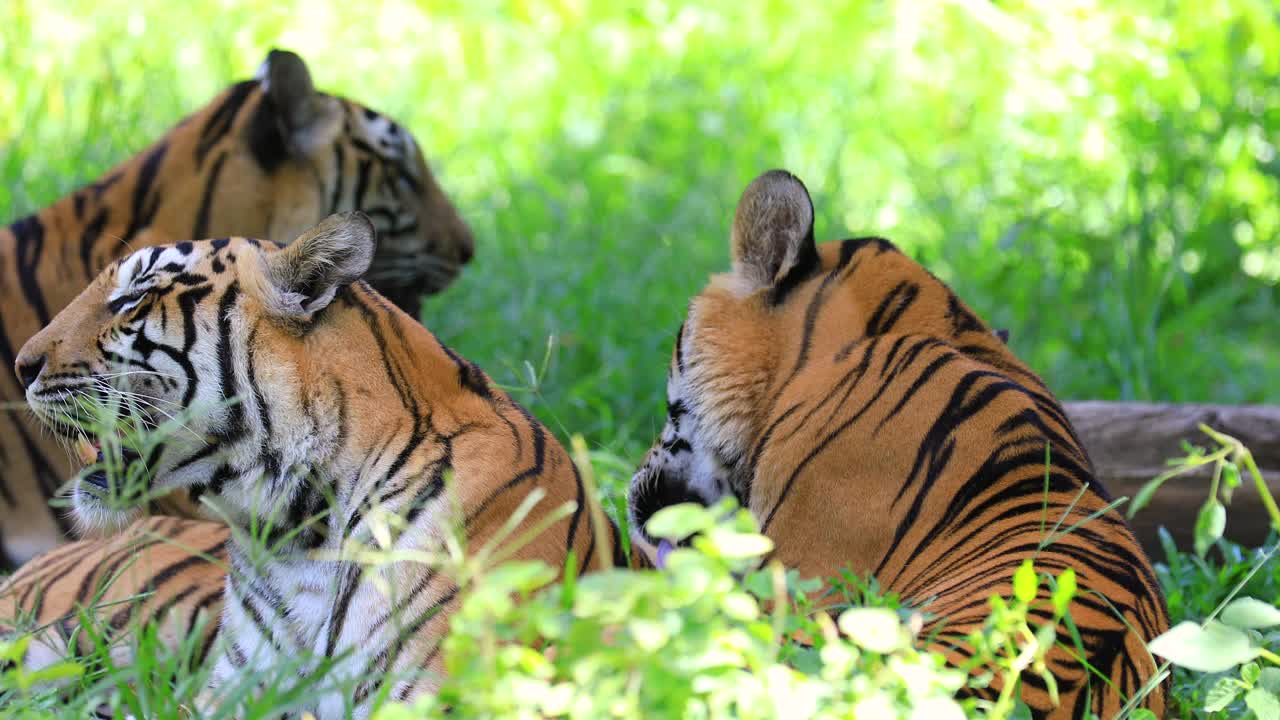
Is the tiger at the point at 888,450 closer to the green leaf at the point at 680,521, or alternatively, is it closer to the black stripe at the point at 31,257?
the green leaf at the point at 680,521

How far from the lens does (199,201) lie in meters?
3.71

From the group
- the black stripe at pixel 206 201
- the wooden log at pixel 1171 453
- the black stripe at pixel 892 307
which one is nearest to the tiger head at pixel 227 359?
the black stripe at pixel 892 307

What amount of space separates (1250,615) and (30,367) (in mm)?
1911

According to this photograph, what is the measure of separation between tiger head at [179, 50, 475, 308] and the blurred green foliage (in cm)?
58

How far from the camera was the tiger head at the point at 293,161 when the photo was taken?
147 inches

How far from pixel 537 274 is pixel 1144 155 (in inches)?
96.7

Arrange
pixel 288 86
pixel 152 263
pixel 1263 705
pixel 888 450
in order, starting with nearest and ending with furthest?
1. pixel 1263 705
2. pixel 152 263
3. pixel 888 450
4. pixel 288 86

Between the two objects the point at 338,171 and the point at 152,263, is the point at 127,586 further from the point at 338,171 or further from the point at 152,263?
the point at 338,171

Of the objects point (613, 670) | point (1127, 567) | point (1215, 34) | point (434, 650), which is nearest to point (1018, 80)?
point (1215, 34)

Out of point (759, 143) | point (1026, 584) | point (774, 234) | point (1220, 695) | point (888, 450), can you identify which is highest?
point (774, 234)

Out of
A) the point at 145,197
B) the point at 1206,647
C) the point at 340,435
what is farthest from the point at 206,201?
the point at 1206,647

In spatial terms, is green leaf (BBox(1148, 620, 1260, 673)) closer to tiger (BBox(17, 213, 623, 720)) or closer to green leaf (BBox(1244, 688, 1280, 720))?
green leaf (BBox(1244, 688, 1280, 720))

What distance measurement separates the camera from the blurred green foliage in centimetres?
486

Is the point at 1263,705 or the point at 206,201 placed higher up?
the point at 206,201
